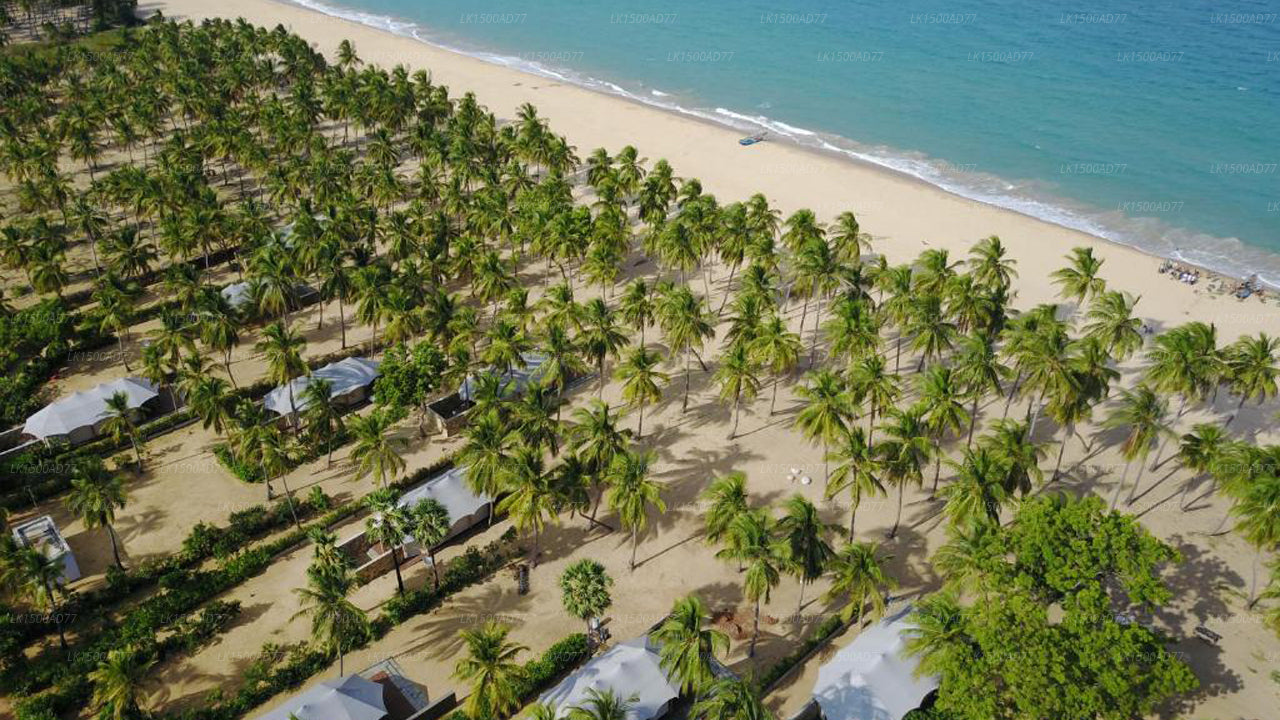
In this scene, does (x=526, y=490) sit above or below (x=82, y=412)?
above

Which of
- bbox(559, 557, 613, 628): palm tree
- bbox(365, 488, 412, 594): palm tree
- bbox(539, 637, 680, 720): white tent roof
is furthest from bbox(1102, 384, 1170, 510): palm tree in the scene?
bbox(365, 488, 412, 594): palm tree

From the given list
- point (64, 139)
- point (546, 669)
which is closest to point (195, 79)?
point (64, 139)

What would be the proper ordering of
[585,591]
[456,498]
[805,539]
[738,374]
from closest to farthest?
1. [585,591]
2. [805,539]
3. [456,498]
4. [738,374]

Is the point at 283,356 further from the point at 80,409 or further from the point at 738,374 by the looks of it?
the point at 738,374

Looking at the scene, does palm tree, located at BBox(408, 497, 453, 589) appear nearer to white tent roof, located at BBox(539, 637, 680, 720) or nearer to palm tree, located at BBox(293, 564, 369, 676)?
palm tree, located at BBox(293, 564, 369, 676)

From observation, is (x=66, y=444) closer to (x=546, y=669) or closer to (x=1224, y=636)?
(x=546, y=669)

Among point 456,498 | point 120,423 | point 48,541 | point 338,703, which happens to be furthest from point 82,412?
point 338,703

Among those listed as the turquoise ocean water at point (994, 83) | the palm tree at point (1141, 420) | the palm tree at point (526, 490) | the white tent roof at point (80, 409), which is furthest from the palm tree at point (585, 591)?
the turquoise ocean water at point (994, 83)
